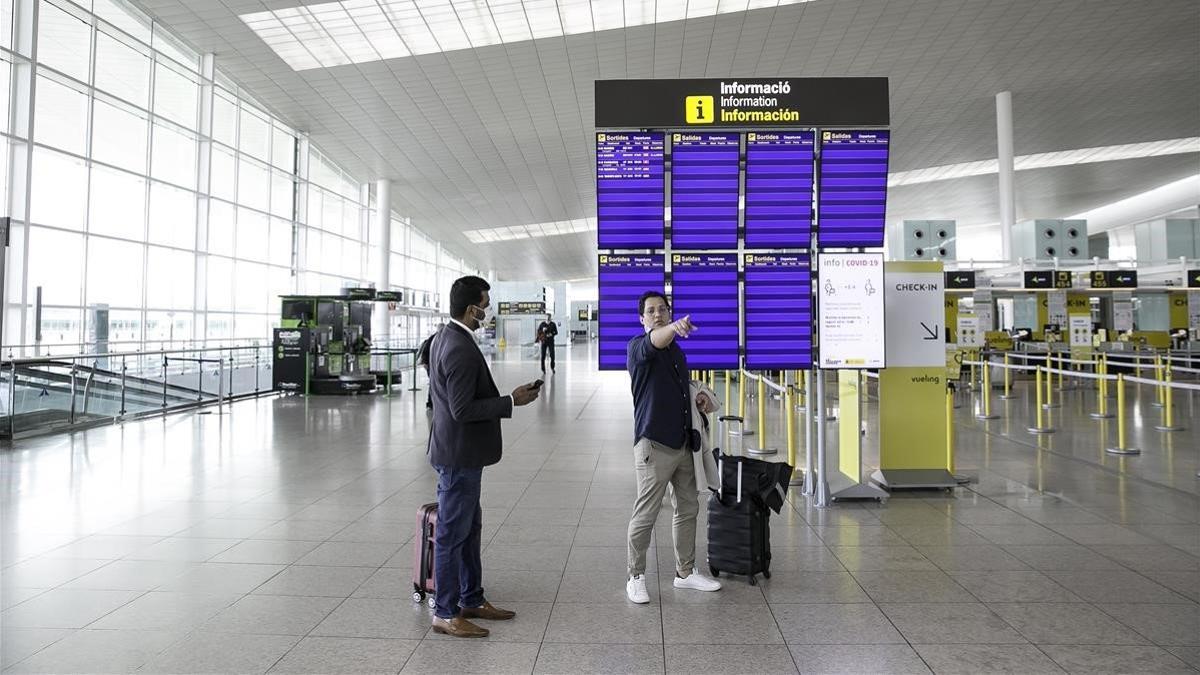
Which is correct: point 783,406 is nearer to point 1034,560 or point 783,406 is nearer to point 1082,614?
point 1034,560

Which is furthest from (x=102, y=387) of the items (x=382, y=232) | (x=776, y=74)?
(x=382, y=232)

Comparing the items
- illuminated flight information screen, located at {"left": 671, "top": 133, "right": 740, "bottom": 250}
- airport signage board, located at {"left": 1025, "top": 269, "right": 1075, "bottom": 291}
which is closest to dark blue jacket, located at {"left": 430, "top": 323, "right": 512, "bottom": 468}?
illuminated flight information screen, located at {"left": 671, "top": 133, "right": 740, "bottom": 250}

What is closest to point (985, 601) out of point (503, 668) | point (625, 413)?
point (503, 668)

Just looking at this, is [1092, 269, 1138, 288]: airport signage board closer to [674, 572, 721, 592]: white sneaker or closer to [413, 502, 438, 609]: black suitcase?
[674, 572, 721, 592]: white sneaker

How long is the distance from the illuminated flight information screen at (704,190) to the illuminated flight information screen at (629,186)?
0.15 metres

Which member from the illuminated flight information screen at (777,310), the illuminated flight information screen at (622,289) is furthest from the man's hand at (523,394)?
the illuminated flight information screen at (777,310)

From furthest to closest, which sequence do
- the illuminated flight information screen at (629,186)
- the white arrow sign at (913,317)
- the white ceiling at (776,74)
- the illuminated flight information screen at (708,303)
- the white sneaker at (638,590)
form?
1. the white ceiling at (776,74)
2. the white arrow sign at (913,317)
3. the illuminated flight information screen at (708,303)
4. the illuminated flight information screen at (629,186)
5. the white sneaker at (638,590)

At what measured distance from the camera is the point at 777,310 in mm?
5594

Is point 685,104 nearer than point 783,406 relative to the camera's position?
Yes

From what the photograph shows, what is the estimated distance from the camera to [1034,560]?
14.4ft

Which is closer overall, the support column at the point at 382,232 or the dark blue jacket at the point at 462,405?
the dark blue jacket at the point at 462,405

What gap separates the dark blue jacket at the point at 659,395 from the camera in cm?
369

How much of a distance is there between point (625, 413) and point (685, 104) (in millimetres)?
7933

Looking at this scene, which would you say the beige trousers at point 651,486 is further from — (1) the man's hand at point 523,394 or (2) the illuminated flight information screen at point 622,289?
(2) the illuminated flight information screen at point 622,289
